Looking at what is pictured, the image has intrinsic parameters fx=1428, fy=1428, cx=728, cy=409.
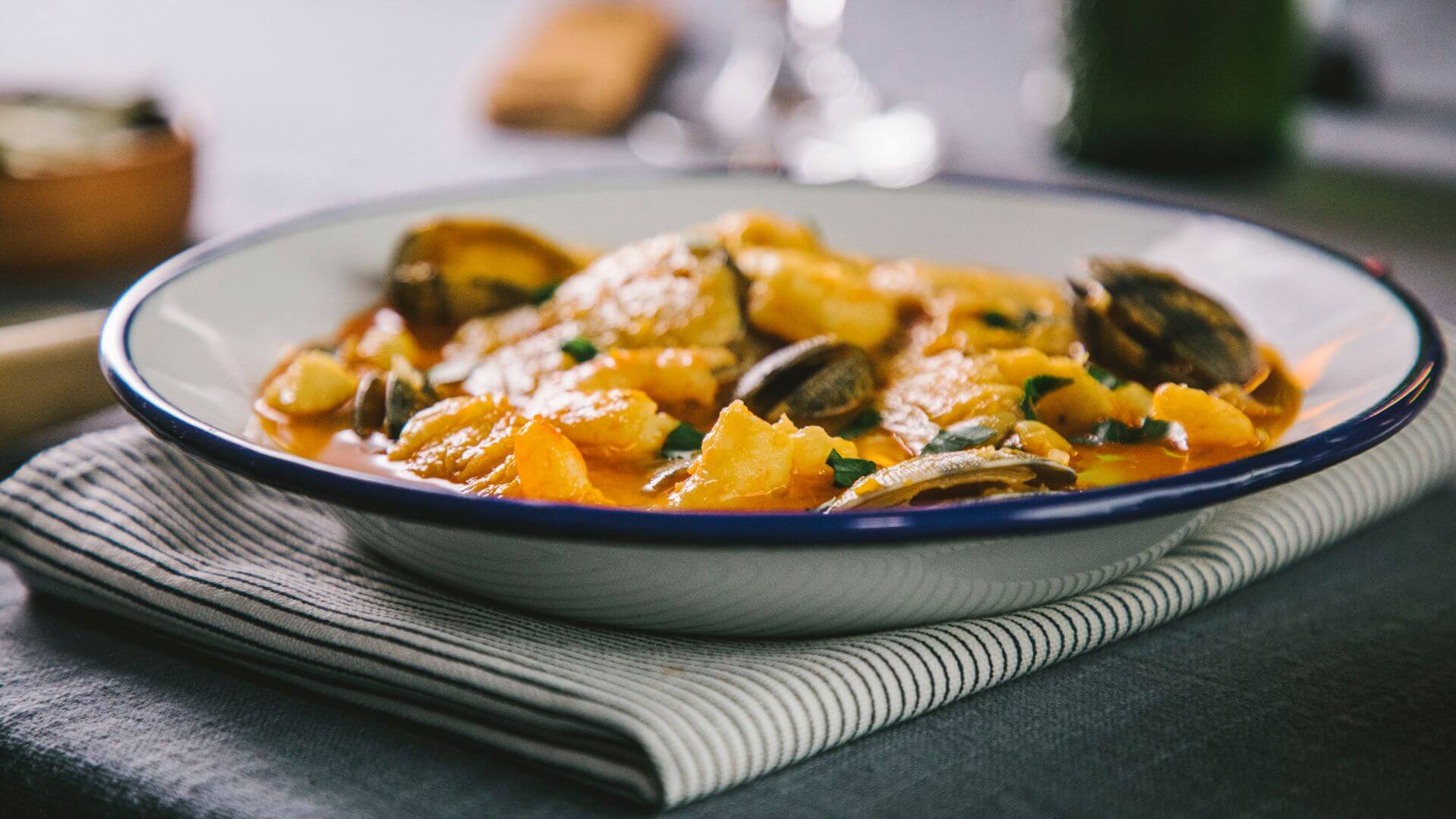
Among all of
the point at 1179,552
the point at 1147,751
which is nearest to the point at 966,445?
the point at 1179,552

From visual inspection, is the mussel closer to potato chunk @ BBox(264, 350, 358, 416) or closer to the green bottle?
potato chunk @ BBox(264, 350, 358, 416)

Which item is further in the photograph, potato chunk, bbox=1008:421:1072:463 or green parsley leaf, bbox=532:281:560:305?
green parsley leaf, bbox=532:281:560:305

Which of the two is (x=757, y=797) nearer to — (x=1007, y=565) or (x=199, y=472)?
(x=1007, y=565)

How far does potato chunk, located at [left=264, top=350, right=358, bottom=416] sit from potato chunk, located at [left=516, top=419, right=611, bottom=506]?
45 centimetres

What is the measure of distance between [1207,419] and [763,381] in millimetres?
605

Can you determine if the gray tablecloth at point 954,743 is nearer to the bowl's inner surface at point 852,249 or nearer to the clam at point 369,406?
the bowl's inner surface at point 852,249

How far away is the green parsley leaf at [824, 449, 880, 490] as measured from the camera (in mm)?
1759

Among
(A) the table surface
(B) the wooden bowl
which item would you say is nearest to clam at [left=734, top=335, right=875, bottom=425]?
(A) the table surface

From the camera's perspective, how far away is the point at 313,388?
82.7 inches

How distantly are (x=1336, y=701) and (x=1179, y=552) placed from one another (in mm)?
284

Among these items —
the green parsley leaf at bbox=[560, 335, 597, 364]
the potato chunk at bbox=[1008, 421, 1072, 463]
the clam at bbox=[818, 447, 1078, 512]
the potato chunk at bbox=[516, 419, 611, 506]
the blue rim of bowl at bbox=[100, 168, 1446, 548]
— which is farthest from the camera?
the green parsley leaf at bbox=[560, 335, 597, 364]

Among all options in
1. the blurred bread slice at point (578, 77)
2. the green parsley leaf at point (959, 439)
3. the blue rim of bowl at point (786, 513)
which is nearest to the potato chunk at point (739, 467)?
the green parsley leaf at point (959, 439)

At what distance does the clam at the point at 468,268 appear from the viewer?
2551 millimetres

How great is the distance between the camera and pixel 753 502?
67.7 inches
